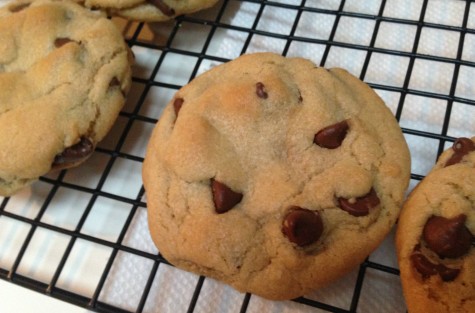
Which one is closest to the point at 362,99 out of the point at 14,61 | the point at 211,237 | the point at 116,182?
the point at 211,237

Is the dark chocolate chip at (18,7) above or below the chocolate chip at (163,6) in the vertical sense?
below

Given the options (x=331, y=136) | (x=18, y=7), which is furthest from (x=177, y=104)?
(x=18, y=7)

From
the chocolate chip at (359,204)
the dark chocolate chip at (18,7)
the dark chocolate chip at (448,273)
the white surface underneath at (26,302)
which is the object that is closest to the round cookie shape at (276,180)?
the chocolate chip at (359,204)

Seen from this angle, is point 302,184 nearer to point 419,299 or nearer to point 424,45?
point 419,299

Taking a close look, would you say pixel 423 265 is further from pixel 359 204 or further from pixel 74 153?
pixel 74 153

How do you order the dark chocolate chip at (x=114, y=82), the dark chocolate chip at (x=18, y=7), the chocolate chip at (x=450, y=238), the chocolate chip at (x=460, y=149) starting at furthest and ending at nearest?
the dark chocolate chip at (x=18, y=7)
the dark chocolate chip at (x=114, y=82)
the chocolate chip at (x=460, y=149)
the chocolate chip at (x=450, y=238)

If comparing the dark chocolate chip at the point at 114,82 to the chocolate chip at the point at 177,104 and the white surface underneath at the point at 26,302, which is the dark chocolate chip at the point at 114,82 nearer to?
the chocolate chip at the point at 177,104
